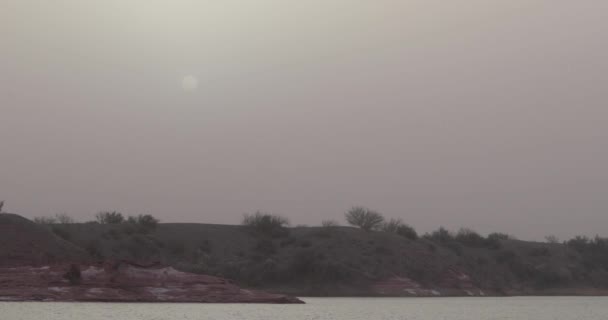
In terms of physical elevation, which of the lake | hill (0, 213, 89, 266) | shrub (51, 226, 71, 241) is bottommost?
the lake

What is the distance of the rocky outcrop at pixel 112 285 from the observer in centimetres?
6556

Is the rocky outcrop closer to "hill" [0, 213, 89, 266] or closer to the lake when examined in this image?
the lake

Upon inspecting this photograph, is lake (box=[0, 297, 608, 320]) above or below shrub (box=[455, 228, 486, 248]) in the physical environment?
below

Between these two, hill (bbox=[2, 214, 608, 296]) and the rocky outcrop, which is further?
hill (bbox=[2, 214, 608, 296])

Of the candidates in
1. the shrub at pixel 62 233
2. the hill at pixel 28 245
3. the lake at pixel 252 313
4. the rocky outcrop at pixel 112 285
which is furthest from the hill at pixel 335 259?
the lake at pixel 252 313

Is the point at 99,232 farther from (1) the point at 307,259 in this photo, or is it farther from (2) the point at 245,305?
(2) the point at 245,305

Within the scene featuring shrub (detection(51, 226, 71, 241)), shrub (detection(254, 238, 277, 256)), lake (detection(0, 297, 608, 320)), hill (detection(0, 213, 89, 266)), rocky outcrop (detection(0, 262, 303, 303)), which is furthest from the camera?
shrub (detection(254, 238, 277, 256))

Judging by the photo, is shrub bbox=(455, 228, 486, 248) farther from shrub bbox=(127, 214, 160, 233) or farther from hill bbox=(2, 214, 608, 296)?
shrub bbox=(127, 214, 160, 233)

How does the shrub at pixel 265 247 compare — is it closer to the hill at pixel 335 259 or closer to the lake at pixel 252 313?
the hill at pixel 335 259

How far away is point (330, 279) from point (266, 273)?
24.2 feet

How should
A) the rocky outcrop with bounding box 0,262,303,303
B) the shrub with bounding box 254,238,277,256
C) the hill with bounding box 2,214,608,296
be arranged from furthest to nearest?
the shrub with bounding box 254,238,277,256 → the hill with bounding box 2,214,608,296 → the rocky outcrop with bounding box 0,262,303,303

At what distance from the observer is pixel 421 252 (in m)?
117

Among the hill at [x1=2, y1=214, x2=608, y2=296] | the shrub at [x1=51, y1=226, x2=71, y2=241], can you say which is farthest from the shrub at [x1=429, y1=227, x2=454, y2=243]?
the shrub at [x1=51, y1=226, x2=71, y2=241]

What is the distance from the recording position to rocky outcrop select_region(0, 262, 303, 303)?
65562 mm
